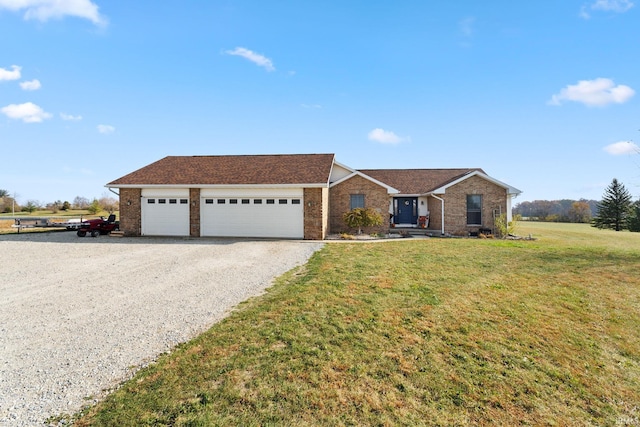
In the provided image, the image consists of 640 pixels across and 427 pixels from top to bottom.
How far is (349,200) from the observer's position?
19.5 metres

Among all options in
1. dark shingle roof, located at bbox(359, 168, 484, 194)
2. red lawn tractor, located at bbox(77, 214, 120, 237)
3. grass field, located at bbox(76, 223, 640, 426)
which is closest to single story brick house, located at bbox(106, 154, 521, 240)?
dark shingle roof, located at bbox(359, 168, 484, 194)

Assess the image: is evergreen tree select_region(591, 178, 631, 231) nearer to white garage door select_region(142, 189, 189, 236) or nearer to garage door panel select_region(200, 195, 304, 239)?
garage door panel select_region(200, 195, 304, 239)

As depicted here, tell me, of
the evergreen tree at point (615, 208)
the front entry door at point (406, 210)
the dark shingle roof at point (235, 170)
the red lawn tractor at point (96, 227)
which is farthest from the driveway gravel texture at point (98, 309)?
the evergreen tree at point (615, 208)

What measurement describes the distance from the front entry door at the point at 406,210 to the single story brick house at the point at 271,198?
0.86 meters

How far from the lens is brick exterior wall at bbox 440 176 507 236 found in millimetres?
19234

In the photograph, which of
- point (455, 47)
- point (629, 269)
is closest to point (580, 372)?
point (629, 269)

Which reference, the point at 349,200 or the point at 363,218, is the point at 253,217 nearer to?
the point at 349,200

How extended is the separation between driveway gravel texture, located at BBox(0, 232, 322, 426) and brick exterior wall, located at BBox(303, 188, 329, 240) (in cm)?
391

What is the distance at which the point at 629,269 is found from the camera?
9.73m

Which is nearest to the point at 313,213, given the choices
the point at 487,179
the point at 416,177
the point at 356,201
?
the point at 356,201

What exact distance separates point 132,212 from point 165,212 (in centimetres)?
214

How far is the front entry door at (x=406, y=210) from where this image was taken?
73.0ft

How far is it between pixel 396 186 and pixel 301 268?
49.5 feet

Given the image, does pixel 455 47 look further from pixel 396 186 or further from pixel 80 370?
pixel 80 370
